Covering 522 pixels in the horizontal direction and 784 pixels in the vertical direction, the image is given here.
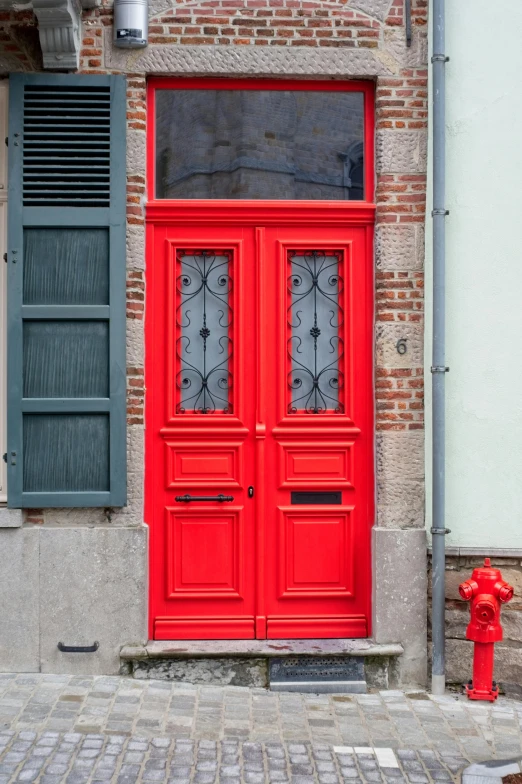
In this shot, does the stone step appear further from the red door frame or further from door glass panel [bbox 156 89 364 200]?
door glass panel [bbox 156 89 364 200]

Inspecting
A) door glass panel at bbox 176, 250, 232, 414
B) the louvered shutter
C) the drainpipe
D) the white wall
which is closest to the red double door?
door glass panel at bbox 176, 250, 232, 414

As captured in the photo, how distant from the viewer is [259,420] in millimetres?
5395

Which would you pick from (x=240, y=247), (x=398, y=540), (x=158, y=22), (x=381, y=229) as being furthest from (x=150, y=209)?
(x=398, y=540)

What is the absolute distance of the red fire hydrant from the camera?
4910 millimetres

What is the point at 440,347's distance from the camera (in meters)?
5.15

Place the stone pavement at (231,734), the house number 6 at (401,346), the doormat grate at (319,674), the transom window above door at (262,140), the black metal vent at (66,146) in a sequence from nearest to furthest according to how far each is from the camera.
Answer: the stone pavement at (231,734) → the doormat grate at (319,674) → the black metal vent at (66,146) → the house number 6 at (401,346) → the transom window above door at (262,140)

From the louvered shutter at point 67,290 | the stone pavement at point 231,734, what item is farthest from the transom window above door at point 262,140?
the stone pavement at point 231,734

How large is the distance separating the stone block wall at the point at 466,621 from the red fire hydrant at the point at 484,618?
0.58 ft

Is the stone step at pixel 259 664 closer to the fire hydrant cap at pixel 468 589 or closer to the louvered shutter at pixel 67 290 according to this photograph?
the fire hydrant cap at pixel 468 589

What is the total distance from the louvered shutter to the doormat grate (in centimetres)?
147

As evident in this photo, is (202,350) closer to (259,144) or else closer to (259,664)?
(259,144)

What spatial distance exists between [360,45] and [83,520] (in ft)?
11.7

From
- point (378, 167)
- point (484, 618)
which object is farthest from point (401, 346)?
point (484, 618)

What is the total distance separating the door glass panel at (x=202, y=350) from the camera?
17.8 ft
